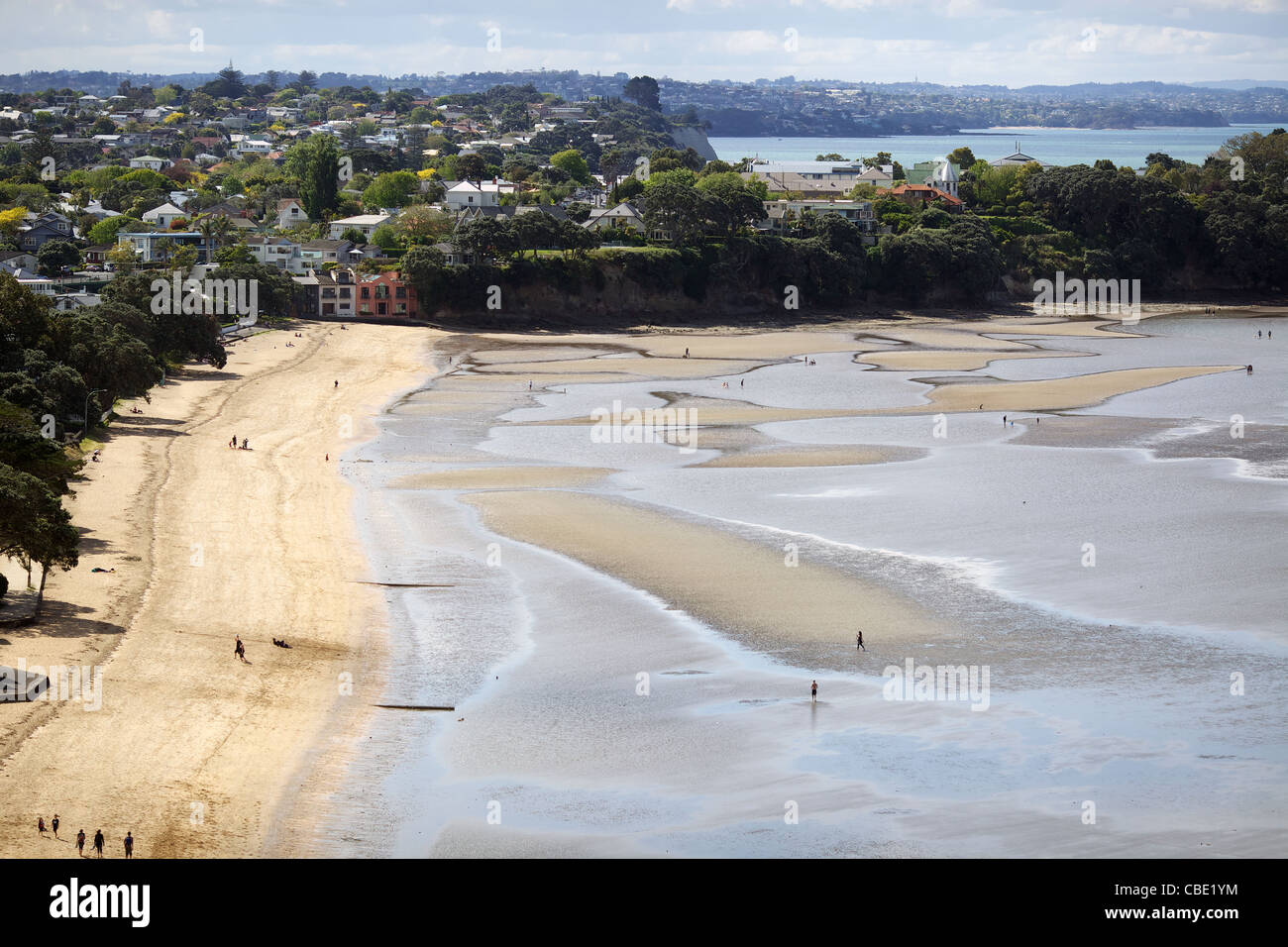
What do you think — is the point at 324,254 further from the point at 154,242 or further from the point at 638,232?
the point at 638,232

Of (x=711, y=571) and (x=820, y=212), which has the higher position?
(x=820, y=212)

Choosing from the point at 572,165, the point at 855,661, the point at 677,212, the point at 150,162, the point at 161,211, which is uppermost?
the point at 150,162

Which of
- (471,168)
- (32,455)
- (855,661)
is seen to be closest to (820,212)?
(471,168)

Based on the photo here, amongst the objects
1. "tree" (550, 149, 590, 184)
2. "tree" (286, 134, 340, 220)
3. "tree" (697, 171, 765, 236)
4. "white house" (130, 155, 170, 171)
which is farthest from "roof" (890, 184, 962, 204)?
"white house" (130, 155, 170, 171)

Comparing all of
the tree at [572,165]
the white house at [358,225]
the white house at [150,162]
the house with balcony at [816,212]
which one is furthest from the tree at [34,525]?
the white house at [150,162]

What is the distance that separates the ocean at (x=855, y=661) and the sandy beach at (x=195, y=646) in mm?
1389

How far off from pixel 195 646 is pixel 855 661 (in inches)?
561

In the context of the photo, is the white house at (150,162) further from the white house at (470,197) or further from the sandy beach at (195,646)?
the sandy beach at (195,646)

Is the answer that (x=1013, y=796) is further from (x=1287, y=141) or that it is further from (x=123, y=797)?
(x=1287, y=141)

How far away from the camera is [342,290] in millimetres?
86688

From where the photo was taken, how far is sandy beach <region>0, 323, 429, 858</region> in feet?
71.3

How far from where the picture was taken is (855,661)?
29.5 m

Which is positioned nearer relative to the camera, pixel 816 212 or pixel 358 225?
pixel 358 225
